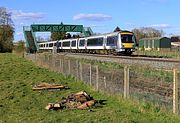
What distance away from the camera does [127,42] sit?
45156 millimetres

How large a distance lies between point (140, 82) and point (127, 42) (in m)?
32.7

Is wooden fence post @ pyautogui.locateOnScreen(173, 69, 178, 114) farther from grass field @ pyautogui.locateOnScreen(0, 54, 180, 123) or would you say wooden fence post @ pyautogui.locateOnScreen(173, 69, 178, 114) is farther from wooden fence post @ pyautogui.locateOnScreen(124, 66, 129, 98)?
wooden fence post @ pyautogui.locateOnScreen(124, 66, 129, 98)

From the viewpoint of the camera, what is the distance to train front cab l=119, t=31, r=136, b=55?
44.5 meters

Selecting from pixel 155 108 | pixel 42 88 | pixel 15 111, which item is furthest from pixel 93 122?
pixel 42 88

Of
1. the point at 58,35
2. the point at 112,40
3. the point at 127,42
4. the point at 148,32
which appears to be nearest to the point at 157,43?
the point at 58,35

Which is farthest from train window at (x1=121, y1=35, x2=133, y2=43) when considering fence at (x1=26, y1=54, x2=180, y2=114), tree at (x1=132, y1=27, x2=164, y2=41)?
tree at (x1=132, y1=27, x2=164, y2=41)

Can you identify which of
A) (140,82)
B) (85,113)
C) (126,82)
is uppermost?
(140,82)

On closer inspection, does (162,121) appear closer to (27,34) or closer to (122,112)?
(122,112)

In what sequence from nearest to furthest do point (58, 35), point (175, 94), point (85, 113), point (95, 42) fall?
1. point (175, 94)
2. point (85, 113)
3. point (95, 42)
4. point (58, 35)

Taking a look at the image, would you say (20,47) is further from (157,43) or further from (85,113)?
(85,113)

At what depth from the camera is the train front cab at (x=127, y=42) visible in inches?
1753

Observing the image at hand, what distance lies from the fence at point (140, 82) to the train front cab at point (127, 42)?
2460cm

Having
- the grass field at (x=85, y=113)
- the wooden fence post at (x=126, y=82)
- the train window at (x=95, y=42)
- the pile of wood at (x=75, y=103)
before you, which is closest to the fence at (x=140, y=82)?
the wooden fence post at (x=126, y=82)

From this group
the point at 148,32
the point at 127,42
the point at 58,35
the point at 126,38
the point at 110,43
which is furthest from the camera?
the point at 148,32
